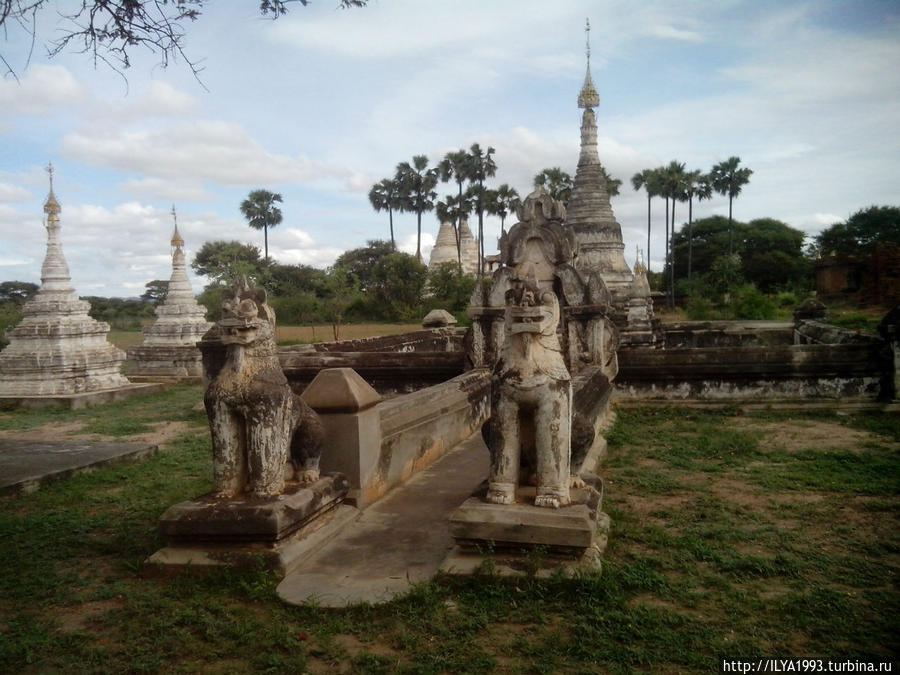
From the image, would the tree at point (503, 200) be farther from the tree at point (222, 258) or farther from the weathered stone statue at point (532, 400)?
the weathered stone statue at point (532, 400)

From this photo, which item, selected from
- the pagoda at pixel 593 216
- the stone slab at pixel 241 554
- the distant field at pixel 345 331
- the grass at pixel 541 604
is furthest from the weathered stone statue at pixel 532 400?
the pagoda at pixel 593 216

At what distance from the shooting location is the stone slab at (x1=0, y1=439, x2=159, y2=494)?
6863mm

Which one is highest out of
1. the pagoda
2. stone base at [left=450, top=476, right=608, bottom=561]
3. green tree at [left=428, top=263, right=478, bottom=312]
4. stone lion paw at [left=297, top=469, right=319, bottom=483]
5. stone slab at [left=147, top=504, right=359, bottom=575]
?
the pagoda

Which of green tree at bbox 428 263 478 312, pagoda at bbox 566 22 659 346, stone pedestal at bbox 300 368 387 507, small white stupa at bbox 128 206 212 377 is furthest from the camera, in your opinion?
green tree at bbox 428 263 478 312

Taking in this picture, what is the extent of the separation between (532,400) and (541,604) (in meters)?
1.26

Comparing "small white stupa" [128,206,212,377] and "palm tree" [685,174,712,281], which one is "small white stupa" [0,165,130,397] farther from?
"palm tree" [685,174,712,281]

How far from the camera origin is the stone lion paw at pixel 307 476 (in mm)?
4816

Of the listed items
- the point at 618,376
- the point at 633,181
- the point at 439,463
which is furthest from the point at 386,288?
the point at 439,463

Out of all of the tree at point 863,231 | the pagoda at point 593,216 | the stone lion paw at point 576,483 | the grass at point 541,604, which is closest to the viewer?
the grass at point 541,604

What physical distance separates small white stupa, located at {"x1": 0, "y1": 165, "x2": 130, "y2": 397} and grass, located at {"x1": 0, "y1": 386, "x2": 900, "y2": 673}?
419 inches

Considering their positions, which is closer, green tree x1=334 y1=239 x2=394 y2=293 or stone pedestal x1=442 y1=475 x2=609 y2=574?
stone pedestal x1=442 y1=475 x2=609 y2=574

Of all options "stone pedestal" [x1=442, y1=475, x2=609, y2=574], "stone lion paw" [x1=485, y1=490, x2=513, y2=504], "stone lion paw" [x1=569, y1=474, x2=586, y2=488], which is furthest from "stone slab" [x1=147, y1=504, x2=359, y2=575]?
"stone lion paw" [x1=569, y1=474, x2=586, y2=488]

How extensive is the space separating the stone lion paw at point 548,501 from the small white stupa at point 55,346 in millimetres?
14369

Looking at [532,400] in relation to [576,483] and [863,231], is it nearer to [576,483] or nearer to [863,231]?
[576,483]
